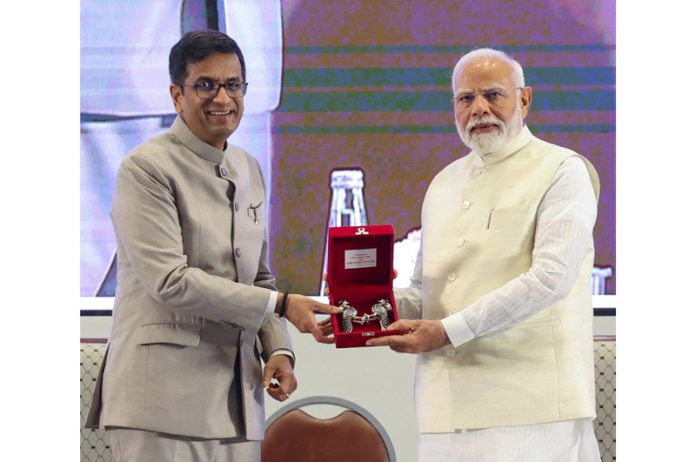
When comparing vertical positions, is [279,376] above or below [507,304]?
below

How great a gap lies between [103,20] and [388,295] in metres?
2.35

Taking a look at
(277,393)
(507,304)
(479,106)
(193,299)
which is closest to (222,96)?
(193,299)

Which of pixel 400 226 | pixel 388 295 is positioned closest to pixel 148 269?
pixel 388 295

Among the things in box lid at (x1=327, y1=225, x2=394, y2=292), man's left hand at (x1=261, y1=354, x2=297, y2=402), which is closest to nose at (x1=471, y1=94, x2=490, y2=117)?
box lid at (x1=327, y1=225, x2=394, y2=292)

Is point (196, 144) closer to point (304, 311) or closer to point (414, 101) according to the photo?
point (304, 311)

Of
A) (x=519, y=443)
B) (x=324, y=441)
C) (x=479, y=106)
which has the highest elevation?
(x=479, y=106)

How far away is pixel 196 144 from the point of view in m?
2.52

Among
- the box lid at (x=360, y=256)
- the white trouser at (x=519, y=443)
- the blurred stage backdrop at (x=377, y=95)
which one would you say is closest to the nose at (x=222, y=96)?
the box lid at (x=360, y=256)

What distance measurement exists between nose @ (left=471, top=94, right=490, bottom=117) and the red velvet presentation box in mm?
402

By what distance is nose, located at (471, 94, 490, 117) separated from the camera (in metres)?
2.62

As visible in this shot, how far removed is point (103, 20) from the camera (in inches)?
170

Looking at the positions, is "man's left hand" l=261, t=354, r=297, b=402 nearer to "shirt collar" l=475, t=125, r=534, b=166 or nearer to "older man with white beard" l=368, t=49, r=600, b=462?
"older man with white beard" l=368, t=49, r=600, b=462

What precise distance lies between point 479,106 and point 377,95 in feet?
5.53

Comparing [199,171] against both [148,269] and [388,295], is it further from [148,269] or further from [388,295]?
[388,295]
